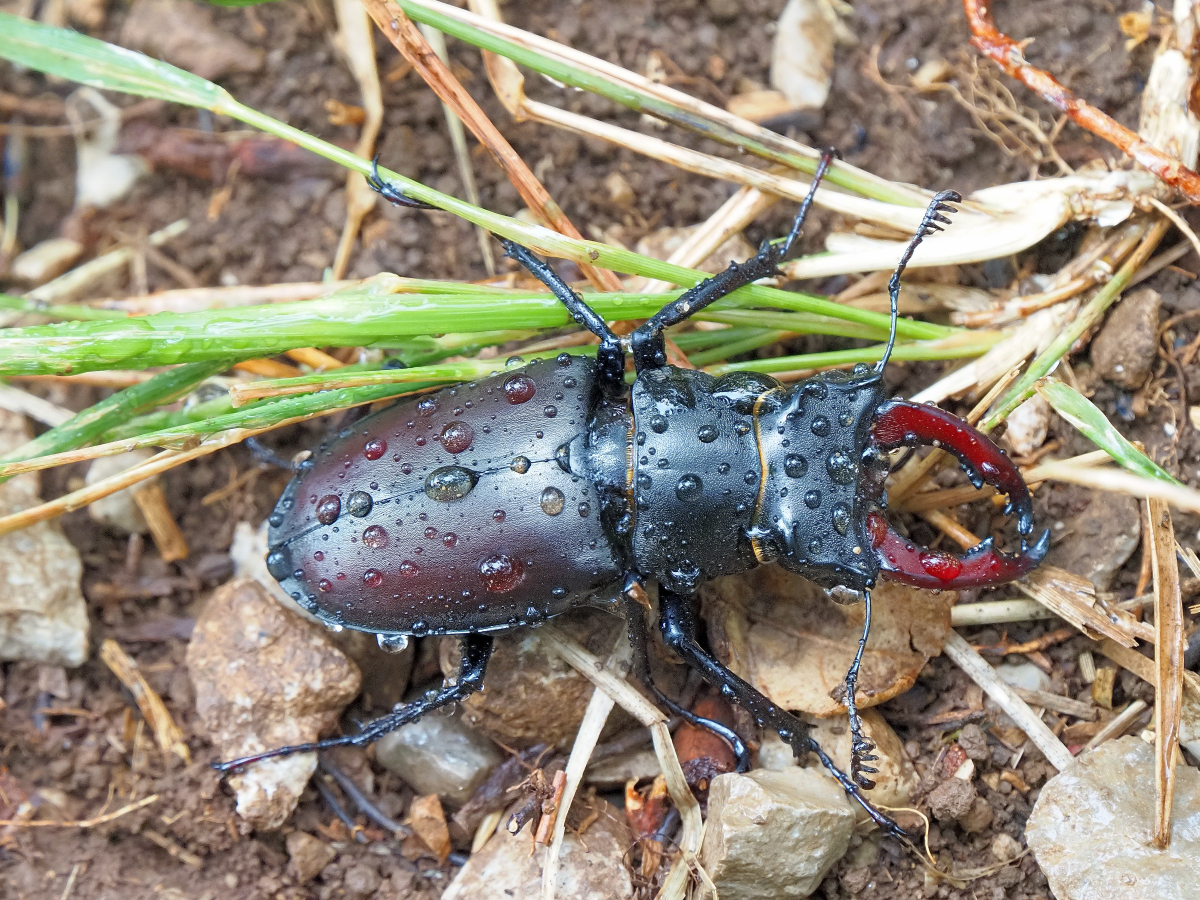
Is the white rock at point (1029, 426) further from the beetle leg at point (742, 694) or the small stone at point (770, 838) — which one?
the small stone at point (770, 838)

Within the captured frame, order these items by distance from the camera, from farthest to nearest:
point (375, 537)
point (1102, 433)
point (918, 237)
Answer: point (375, 537), point (918, 237), point (1102, 433)

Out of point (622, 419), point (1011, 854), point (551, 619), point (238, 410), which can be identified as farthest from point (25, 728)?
point (1011, 854)

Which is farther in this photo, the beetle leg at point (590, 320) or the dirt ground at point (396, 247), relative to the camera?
the dirt ground at point (396, 247)

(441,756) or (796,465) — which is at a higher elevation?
(796,465)

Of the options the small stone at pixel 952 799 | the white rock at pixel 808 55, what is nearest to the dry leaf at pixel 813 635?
the small stone at pixel 952 799

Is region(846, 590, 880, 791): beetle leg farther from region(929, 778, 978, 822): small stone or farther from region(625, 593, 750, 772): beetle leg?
region(625, 593, 750, 772): beetle leg

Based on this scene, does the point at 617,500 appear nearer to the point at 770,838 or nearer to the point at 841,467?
the point at 841,467

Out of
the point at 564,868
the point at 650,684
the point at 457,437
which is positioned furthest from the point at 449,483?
the point at 564,868
